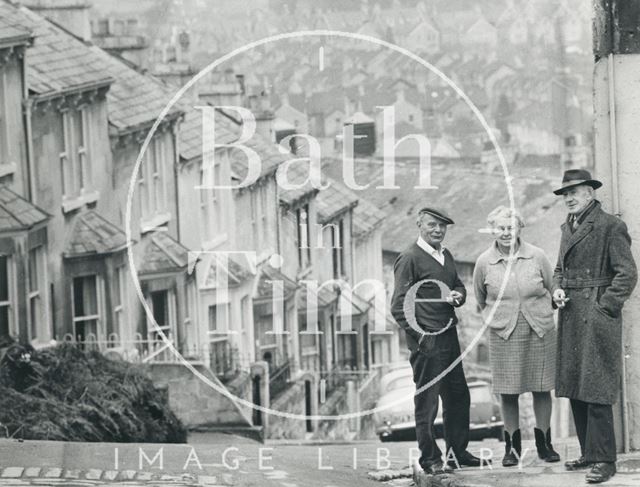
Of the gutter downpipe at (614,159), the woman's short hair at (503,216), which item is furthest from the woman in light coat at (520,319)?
the gutter downpipe at (614,159)

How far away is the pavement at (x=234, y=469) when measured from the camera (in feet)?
32.4

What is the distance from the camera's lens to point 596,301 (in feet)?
31.7

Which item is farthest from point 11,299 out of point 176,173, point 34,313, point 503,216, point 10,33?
point 503,216

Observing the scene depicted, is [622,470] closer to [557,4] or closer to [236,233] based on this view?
[236,233]

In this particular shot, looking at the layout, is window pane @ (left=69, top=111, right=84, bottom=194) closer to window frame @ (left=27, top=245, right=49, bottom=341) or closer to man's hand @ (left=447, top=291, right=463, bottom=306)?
window frame @ (left=27, top=245, right=49, bottom=341)

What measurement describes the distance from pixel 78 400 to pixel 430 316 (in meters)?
5.39

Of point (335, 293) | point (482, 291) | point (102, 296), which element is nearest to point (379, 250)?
point (335, 293)

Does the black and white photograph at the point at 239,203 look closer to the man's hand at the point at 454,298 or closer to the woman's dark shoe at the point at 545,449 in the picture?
the woman's dark shoe at the point at 545,449

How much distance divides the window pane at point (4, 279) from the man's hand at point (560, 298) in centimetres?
758

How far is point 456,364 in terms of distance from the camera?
32.9ft

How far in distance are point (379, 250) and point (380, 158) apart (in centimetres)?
162

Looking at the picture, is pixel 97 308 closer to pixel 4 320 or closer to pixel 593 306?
pixel 4 320

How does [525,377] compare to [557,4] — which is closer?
[525,377]

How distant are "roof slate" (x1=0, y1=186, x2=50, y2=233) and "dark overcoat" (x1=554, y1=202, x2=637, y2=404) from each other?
7.70m
